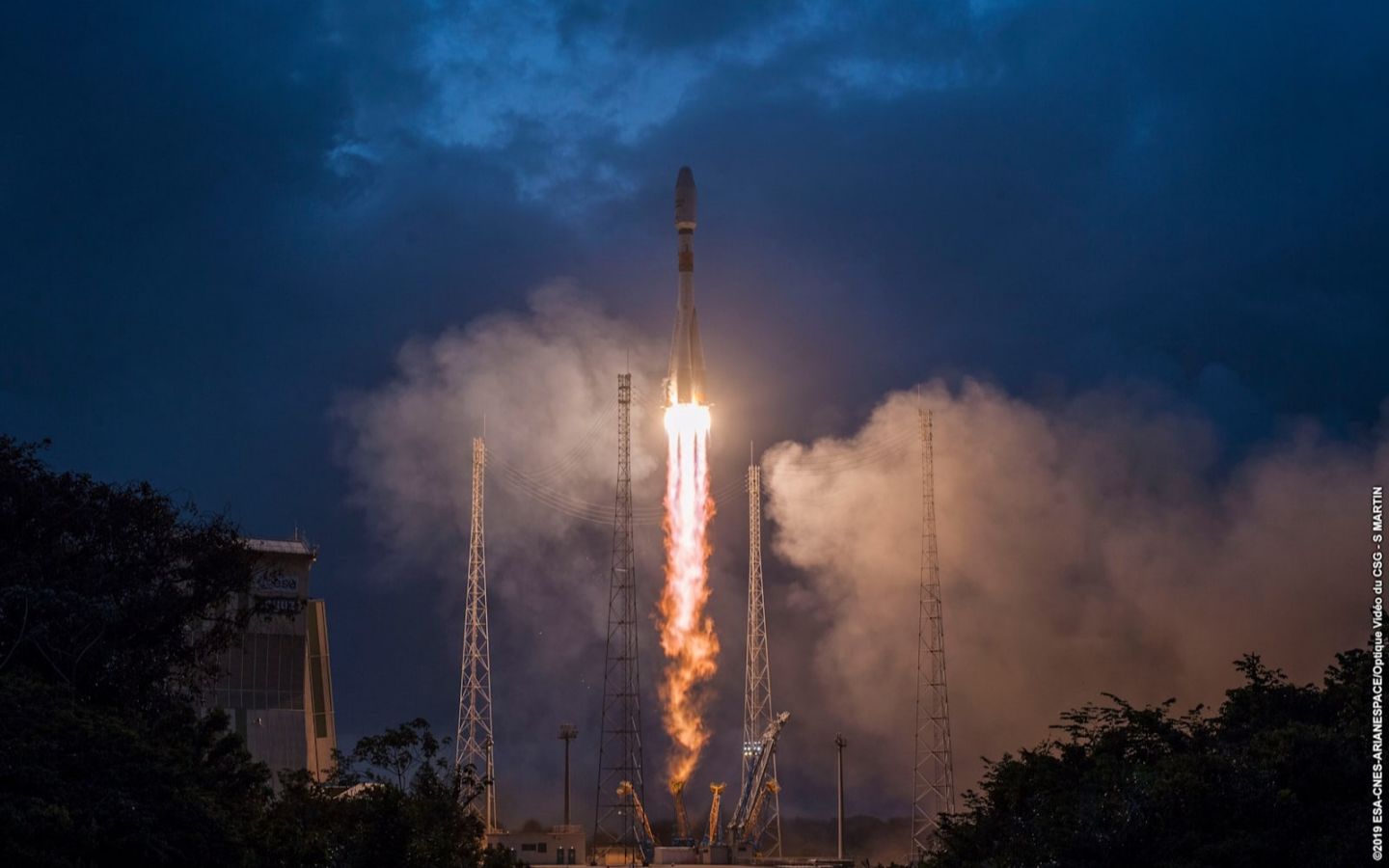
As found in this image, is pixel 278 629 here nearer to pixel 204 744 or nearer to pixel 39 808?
pixel 204 744

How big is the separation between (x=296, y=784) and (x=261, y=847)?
15349mm

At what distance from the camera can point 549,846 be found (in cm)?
10675

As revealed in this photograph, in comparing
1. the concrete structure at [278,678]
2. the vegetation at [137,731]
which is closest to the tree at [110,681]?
the vegetation at [137,731]

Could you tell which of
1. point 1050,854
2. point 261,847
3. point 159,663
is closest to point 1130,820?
point 1050,854

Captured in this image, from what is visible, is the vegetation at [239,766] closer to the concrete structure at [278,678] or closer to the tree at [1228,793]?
the tree at [1228,793]

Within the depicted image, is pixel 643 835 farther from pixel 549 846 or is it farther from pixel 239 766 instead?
pixel 239 766

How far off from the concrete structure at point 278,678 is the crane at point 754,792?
24.9 m

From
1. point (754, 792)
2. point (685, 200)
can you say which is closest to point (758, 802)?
point (754, 792)

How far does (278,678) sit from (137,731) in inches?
2077

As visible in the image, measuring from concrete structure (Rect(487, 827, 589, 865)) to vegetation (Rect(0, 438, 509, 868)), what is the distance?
3589cm

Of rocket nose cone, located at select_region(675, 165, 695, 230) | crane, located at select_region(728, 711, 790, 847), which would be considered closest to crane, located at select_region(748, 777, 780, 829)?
crane, located at select_region(728, 711, 790, 847)

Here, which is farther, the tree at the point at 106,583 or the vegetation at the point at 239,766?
the tree at the point at 106,583

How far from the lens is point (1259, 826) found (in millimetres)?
43062

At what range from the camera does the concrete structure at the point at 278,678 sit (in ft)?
323
